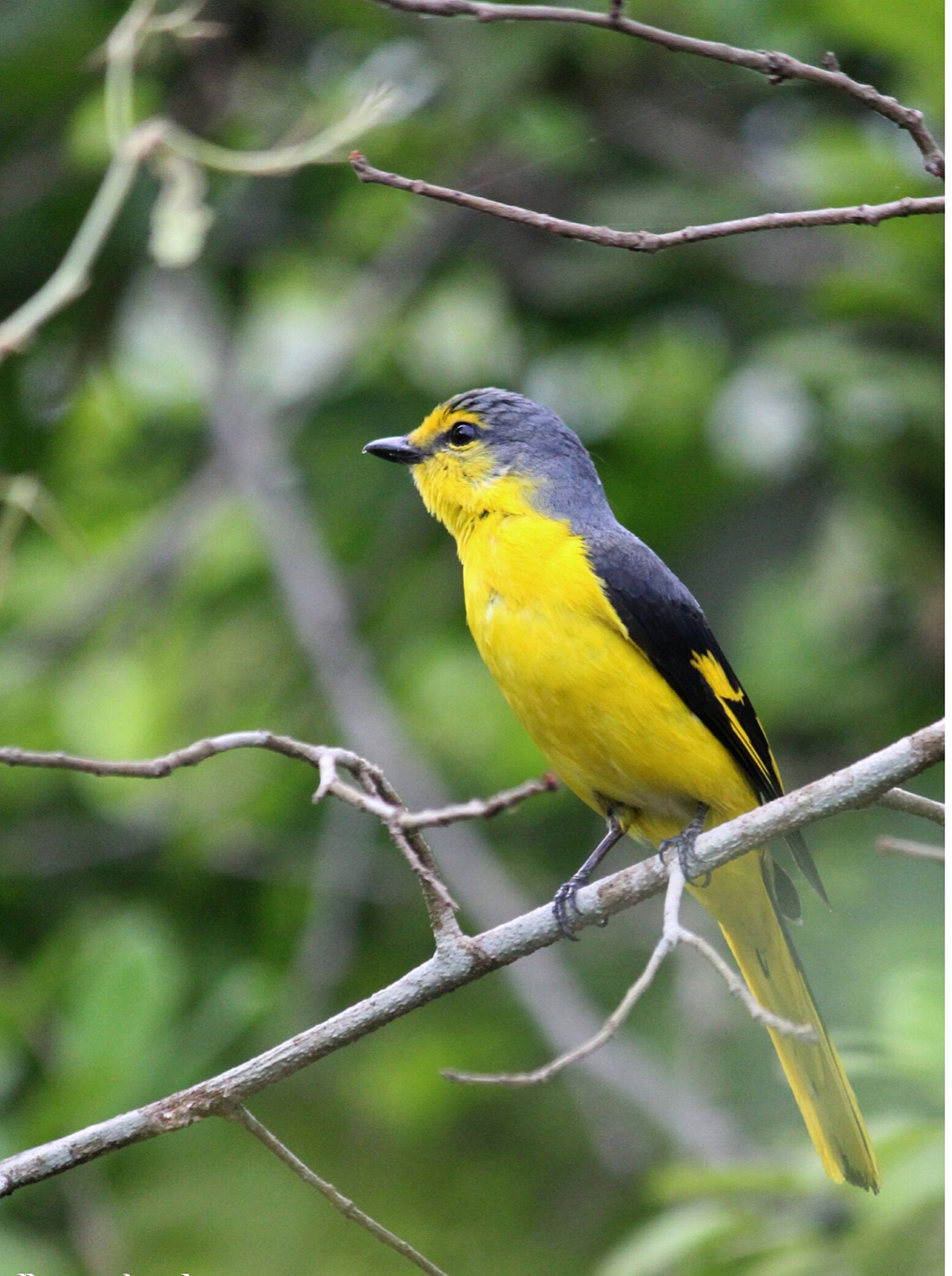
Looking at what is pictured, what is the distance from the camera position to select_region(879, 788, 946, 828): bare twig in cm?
208

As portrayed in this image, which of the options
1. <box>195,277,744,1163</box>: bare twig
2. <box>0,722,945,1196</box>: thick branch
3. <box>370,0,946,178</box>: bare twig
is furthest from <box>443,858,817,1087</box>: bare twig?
<box>195,277,744,1163</box>: bare twig

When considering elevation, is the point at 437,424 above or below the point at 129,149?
below

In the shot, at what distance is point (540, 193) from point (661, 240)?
343cm

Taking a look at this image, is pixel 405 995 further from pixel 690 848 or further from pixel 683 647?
pixel 683 647

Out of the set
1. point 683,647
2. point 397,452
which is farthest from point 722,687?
point 397,452

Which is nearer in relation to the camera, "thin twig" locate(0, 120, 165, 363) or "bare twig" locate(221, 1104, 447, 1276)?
"bare twig" locate(221, 1104, 447, 1276)

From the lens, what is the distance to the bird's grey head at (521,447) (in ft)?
10.8

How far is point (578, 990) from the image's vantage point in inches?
191

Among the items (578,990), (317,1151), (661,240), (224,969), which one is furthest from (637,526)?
(661,240)

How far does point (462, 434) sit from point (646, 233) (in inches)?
71.7

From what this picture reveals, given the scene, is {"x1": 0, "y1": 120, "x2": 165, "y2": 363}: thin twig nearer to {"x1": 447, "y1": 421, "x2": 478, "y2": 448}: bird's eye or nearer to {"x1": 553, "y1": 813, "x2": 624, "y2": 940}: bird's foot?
{"x1": 447, "y1": 421, "x2": 478, "y2": 448}: bird's eye

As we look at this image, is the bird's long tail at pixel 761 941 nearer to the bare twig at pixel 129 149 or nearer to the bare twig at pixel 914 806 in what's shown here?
the bare twig at pixel 914 806

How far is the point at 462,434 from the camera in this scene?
11.5ft

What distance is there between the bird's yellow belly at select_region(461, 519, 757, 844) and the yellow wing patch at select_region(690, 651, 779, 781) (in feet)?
0.16
